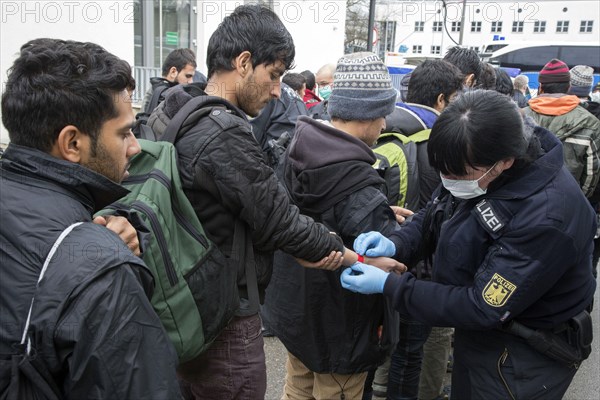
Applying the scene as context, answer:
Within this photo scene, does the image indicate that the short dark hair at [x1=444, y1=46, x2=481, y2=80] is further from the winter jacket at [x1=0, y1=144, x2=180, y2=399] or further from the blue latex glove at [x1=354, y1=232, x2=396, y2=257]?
the winter jacket at [x1=0, y1=144, x2=180, y2=399]

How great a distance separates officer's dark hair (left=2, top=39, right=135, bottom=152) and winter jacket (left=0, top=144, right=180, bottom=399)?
0.06 m

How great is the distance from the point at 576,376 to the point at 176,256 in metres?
3.23

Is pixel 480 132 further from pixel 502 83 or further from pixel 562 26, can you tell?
pixel 562 26

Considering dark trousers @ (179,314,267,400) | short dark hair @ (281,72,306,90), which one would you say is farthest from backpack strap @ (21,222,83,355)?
short dark hair @ (281,72,306,90)

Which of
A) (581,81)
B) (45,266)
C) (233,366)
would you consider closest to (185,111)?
(45,266)

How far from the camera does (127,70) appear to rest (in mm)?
1218

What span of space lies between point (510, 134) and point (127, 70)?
119cm

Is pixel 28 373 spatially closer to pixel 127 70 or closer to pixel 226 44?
pixel 127 70

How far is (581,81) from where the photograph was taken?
4980 mm

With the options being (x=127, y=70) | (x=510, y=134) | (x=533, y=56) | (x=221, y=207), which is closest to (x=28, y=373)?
(x=127, y=70)

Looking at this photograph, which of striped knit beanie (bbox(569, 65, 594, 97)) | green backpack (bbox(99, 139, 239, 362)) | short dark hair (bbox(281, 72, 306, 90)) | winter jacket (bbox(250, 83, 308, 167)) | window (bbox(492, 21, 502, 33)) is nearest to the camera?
green backpack (bbox(99, 139, 239, 362))

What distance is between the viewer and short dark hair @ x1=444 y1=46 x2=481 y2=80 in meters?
3.50

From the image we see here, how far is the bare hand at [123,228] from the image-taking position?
127 centimetres

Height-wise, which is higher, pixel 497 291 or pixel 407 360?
pixel 497 291
